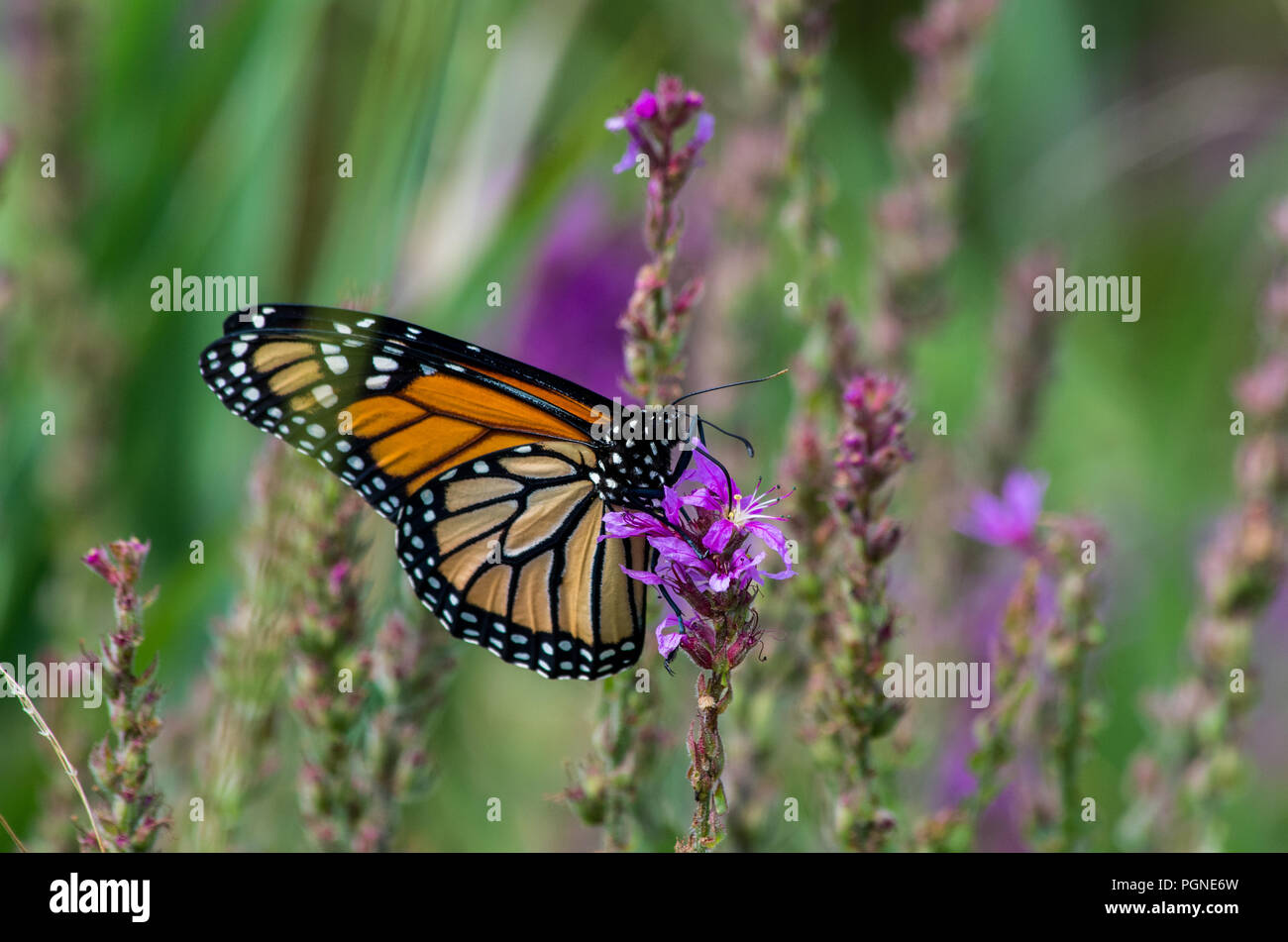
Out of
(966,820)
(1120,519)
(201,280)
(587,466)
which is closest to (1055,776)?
(966,820)

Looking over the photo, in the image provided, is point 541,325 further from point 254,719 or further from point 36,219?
point 254,719

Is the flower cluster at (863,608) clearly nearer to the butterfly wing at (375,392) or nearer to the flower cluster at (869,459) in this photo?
the flower cluster at (869,459)

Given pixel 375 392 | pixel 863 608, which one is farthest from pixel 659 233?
pixel 375 392

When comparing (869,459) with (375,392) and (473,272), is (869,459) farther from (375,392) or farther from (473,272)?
(473,272)

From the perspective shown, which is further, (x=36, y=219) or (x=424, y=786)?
(x=36, y=219)

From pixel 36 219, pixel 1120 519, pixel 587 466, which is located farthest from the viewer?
pixel 1120 519

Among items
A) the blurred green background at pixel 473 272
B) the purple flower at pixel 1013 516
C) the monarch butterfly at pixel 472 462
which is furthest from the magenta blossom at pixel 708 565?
the purple flower at pixel 1013 516
